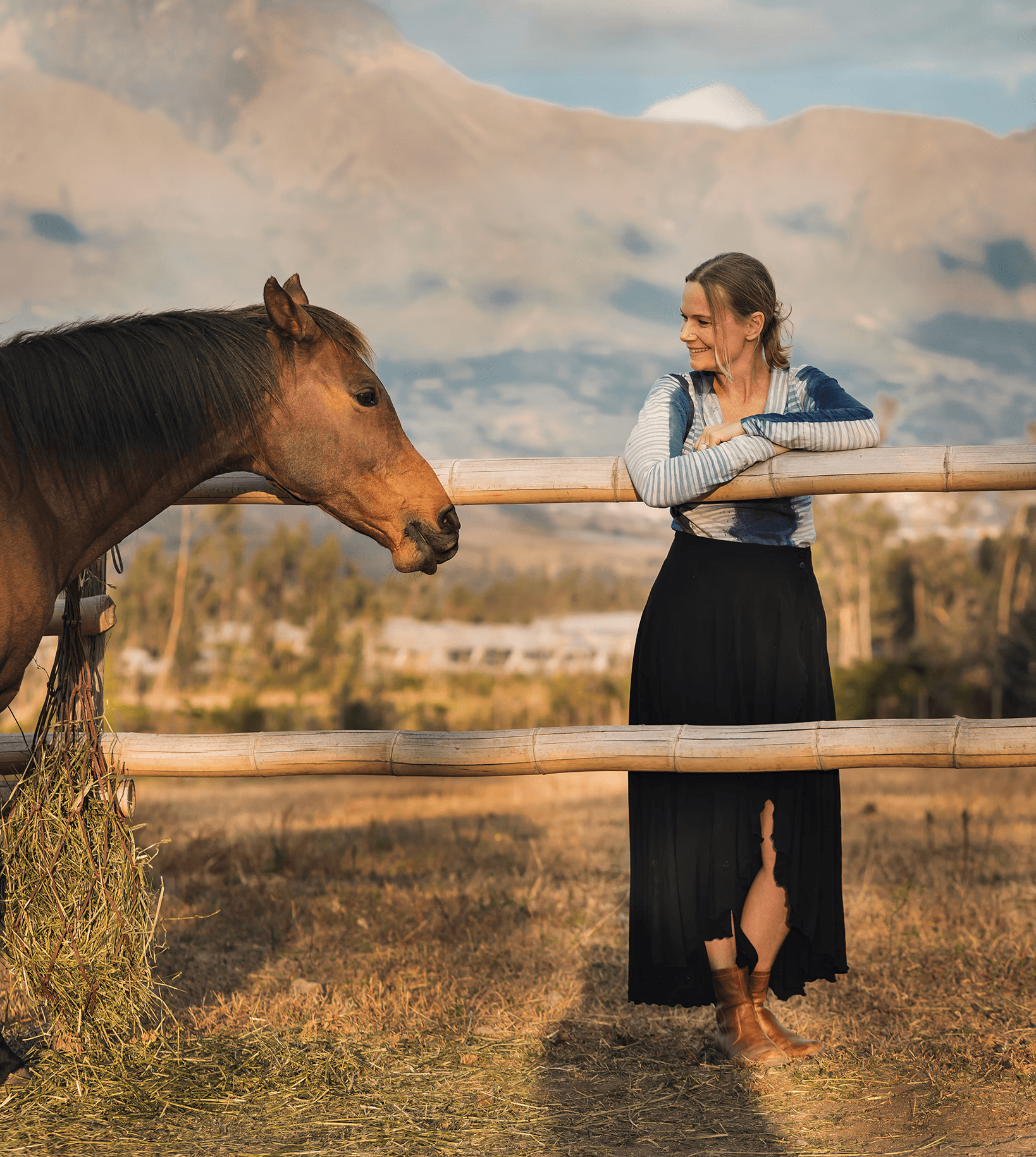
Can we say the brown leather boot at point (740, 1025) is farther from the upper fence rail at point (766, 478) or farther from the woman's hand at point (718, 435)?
the woman's hand at point (718, 435)

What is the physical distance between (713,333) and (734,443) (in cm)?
35

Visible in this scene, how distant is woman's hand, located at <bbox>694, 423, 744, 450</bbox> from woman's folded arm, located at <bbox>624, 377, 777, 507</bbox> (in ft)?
0.14

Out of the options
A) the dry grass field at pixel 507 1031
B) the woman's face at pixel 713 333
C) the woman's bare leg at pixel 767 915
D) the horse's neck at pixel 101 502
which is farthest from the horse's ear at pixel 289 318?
the woman's bare leg at pixel 767 915

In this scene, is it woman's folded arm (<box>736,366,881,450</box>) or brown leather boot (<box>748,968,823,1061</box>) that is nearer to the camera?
woman's folded arm (<box>736,366,881,450</box>)

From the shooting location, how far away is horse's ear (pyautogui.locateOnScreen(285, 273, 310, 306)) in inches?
112

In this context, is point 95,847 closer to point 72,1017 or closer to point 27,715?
point 72,1017

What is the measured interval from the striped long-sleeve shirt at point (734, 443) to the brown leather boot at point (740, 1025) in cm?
126

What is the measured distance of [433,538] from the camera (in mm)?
2904

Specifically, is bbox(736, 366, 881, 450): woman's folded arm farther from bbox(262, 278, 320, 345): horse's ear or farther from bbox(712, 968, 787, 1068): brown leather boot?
bbox(712, 968, 787, 1068): brown leather boot

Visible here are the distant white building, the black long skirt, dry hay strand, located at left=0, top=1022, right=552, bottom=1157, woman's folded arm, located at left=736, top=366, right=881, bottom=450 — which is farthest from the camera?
the distant white building

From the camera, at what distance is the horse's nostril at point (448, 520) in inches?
115

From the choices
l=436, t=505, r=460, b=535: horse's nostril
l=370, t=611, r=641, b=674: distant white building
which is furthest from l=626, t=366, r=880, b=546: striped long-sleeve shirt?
l=370, t=611, r=641, b=674: distant white building

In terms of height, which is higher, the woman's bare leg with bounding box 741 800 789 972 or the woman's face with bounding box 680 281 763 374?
the woman's face with bounding box 680 281 763 374

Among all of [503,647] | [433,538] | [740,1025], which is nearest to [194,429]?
[433,538]
